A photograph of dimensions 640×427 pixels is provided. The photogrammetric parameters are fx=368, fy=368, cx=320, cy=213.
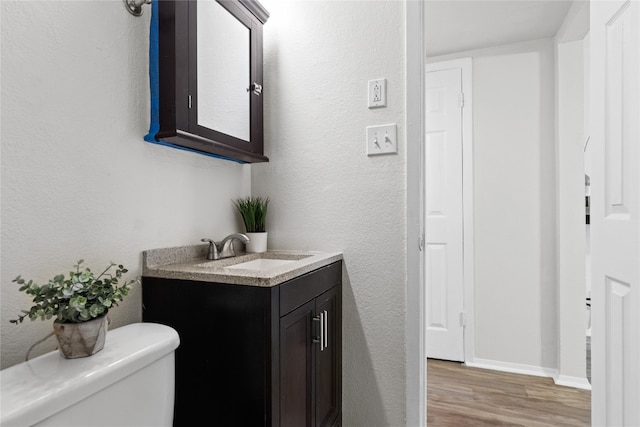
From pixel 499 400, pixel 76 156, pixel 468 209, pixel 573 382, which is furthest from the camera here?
pixel 468 209

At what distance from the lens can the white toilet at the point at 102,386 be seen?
0.63 m

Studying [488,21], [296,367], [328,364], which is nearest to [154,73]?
[296,367]

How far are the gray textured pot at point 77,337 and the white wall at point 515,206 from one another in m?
2.44

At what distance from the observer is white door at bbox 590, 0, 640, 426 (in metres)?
1.05

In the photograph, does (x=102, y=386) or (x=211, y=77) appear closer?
(x=102, y=386)

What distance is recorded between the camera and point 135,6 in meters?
1.14

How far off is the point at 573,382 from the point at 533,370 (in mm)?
235

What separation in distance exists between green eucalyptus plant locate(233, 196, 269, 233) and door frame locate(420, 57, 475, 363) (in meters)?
1.63

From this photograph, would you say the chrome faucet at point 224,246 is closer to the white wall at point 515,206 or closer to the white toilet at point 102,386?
the white toilet at point 102,386

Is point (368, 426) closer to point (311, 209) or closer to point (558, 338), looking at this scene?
point (311, 209)

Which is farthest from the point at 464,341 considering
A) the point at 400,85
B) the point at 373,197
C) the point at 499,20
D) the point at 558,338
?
the point at 499,20

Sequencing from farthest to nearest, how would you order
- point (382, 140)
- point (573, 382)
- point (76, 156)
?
point (573, 382)
point (382, 140)
point (76, 156)

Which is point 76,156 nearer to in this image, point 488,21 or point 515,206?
point 488,21

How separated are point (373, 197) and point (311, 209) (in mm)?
281
